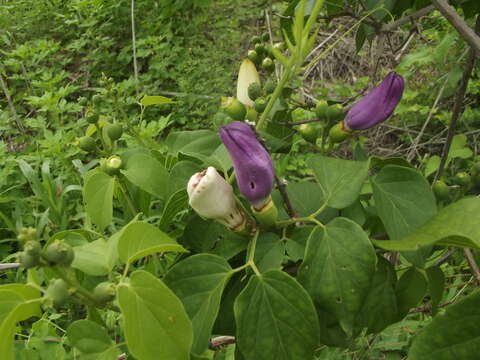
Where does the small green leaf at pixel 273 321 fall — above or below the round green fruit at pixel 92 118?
below

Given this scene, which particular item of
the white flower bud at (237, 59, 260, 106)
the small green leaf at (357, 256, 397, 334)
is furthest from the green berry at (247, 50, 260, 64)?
the small green leaf at (357, 256, 397, 334)

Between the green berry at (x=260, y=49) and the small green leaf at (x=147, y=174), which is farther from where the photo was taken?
the green berry at (x=260, y=49)

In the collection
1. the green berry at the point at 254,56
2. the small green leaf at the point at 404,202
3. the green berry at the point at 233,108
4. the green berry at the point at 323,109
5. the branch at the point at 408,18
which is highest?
the branch at the point at 408,18

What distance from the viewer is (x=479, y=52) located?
0.59 meters

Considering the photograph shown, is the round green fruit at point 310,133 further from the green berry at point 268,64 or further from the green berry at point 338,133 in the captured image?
the green berry at point 268,64

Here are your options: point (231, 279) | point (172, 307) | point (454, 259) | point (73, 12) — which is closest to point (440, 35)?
point (454, 259)

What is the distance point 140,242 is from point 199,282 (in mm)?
81

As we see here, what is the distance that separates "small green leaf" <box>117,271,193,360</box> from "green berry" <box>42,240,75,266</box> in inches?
2.3

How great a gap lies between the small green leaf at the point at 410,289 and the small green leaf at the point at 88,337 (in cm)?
38

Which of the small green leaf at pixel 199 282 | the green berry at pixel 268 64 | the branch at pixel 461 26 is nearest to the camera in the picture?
the small green leaf at pixel 199 282

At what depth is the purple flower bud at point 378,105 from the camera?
606 mm

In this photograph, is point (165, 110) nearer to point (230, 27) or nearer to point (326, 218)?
point (230, 27)

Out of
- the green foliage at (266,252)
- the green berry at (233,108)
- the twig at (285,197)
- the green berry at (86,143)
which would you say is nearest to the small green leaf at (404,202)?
the green foliage at (266,252)

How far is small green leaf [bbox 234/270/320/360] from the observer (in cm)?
46
